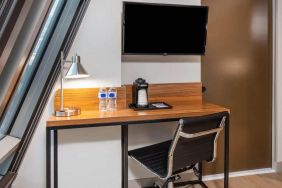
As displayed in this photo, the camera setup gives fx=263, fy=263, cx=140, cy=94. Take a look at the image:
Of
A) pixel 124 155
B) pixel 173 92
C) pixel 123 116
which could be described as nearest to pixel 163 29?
pixel 173 92

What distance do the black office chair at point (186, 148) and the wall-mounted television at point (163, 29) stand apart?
2.63 ft

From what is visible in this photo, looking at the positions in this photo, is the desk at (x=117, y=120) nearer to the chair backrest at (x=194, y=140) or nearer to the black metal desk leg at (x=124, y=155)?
the black metal desk leg at (x=124, y=155)

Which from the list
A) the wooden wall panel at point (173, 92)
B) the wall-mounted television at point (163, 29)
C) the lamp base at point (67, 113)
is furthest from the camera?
the wooden wall panel at point (173, 92)

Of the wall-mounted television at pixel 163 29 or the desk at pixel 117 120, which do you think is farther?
the wall-mounted television at pixel 163 29

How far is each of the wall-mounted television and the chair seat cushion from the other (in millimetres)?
813

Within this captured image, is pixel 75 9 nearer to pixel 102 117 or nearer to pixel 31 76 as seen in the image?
pixel 31 76

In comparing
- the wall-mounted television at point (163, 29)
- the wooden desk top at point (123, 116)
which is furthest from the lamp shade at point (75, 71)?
the wall-mounted television at point (163, 29)

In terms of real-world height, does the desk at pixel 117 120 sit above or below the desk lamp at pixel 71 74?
below

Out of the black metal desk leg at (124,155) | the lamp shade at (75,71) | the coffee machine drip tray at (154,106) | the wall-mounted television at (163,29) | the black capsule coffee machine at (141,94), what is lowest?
the black metal desk leg at (124,155)

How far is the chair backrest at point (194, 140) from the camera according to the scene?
1.69m

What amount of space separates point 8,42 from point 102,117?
997 millimetres

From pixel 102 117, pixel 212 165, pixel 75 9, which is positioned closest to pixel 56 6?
pixel 75 9

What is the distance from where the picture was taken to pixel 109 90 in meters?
2.17

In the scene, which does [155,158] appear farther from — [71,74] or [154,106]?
[71,74]
